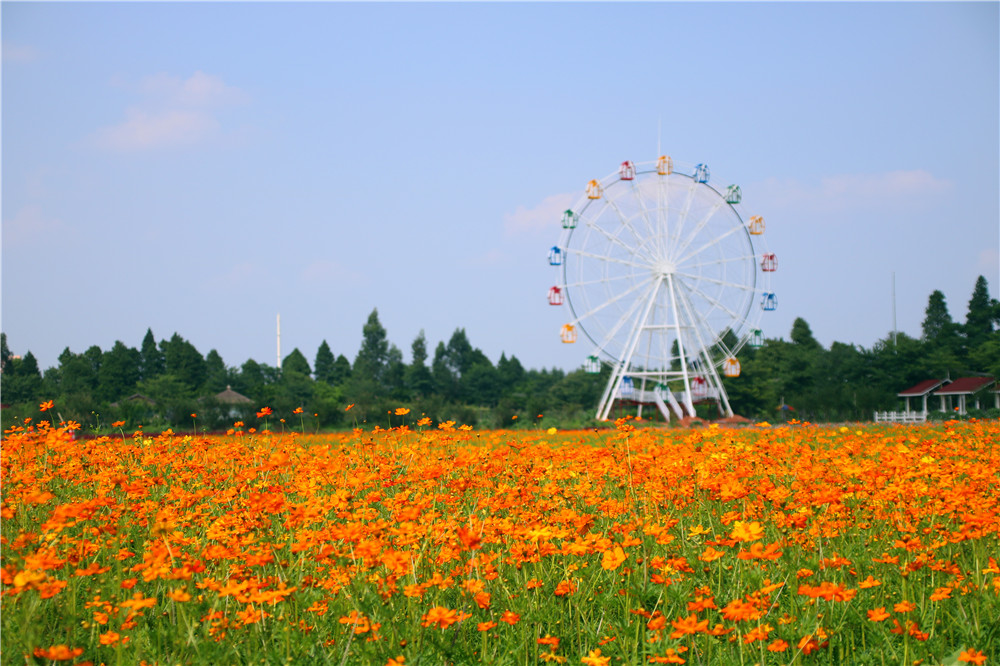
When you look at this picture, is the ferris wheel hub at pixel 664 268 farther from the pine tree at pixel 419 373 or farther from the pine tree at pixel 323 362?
the pine tree at pixel 323 362

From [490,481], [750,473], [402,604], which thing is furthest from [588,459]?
[402,604]

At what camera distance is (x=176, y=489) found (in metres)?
Answer: 3.97

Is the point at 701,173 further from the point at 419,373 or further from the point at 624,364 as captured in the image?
the point at 419,373

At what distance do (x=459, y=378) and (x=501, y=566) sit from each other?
5602 cm

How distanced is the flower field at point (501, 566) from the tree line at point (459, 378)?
14481mm

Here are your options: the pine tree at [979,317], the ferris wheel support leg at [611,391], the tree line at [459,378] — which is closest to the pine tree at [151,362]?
the tree line at [459,378]

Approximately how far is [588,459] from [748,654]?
192 centimetres

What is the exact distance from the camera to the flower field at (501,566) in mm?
2477

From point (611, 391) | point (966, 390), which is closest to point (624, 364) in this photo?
point (611, 391)

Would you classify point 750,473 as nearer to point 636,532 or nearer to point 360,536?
point 636,532

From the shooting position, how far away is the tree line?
25984mm

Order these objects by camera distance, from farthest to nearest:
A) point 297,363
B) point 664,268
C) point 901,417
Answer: point 297,363
point 901,417
point 664,268

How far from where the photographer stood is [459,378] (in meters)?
59.1

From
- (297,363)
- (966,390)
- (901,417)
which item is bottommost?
(901,417)
